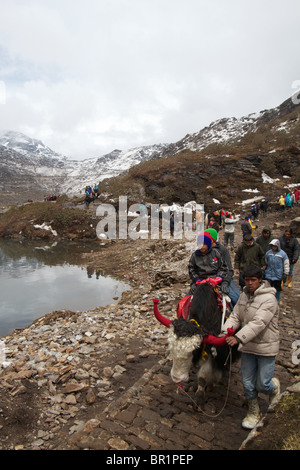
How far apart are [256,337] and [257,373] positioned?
0.44 m

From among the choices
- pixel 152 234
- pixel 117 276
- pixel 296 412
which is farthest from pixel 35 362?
pixel 152 234

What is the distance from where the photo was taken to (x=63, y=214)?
1000 inches

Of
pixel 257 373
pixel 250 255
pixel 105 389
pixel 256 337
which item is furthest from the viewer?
pixel 250 255

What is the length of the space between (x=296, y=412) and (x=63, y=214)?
2454cm

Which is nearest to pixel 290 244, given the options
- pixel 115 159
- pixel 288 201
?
pixel 288 201

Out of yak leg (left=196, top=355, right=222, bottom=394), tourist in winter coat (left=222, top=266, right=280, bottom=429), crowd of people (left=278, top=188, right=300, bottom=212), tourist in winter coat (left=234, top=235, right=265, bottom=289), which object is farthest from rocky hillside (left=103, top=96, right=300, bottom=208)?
tourist in winter coat (left=222, top=266, right=280, bottom=429)

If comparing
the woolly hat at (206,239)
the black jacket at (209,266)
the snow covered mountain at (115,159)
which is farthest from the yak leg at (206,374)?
the snow covered mountain at (115,159)

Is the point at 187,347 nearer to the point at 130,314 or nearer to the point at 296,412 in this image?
the point at 296,412

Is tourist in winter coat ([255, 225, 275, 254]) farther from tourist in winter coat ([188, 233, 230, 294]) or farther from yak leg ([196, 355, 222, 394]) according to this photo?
yak leg ([196, 355, 222, 394])

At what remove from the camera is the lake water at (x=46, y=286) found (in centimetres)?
974

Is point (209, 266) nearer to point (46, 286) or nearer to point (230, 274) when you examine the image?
point (230, 274)

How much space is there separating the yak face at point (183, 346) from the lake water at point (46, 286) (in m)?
6.47

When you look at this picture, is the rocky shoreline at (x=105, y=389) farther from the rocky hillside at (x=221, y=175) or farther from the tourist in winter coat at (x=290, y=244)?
the rocky hillside at (x=221, y=175)

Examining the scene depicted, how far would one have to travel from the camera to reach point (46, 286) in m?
12.5
